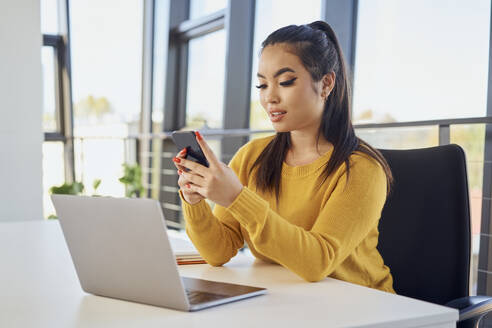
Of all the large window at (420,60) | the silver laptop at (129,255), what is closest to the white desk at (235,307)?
the silver laptop at (129,255)

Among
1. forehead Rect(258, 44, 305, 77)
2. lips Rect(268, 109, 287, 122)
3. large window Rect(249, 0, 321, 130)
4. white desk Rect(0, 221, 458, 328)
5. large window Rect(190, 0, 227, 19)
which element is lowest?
white desk Rect(0, 221, 458, 328)

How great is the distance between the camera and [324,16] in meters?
3.26

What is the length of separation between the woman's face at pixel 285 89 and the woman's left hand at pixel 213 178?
0.28 meters

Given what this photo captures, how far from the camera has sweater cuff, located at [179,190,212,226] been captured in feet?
4.01

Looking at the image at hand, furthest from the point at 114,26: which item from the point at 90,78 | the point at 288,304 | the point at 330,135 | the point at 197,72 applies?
the point at 288,304

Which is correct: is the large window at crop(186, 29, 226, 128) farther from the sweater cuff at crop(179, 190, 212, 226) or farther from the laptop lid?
the laptop lid

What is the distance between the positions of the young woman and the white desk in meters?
0.08

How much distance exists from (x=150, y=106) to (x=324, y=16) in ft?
7.93

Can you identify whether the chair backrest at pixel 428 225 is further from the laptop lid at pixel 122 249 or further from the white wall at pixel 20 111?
the white wall at pixel 20 111

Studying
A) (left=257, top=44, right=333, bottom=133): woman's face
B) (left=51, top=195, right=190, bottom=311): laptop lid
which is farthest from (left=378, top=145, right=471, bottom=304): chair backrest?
(left=51, top=195, right=190, bottom=311): laptop lid

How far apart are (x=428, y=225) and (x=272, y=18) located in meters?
2.79

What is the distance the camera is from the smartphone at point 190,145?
38.7 inches

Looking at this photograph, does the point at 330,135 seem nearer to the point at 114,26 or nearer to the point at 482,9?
the point at 482,9

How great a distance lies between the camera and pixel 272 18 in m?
3.88
